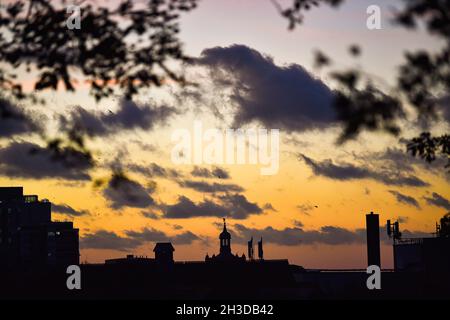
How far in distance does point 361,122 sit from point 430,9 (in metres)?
2.28

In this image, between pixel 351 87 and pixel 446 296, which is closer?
pixel 351 87

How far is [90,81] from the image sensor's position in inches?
659

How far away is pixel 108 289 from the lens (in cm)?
15762

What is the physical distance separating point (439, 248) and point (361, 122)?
184754mm

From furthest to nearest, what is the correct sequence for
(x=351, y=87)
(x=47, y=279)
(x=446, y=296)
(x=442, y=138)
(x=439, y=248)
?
(x=439, y=248) → (x=446, y=296) → (x=47, y=279) → (x=442, y=138) → (x=351, y=87)

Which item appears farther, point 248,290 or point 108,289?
point 248,290
